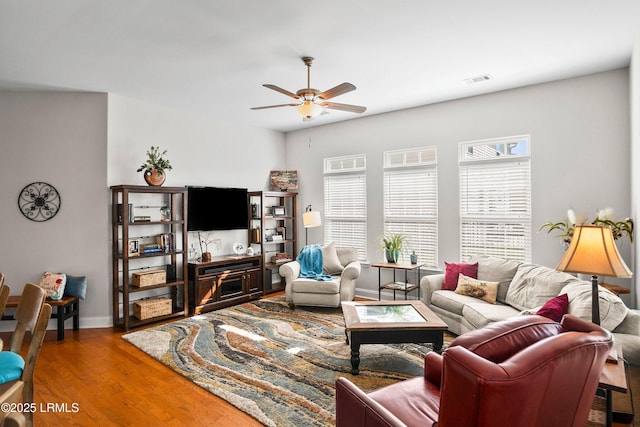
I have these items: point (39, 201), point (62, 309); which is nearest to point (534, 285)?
point (62, 309)

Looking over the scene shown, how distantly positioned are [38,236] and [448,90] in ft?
18.4

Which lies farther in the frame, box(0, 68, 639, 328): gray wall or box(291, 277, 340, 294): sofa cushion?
box(291, 277, 340, 294): sofa cushion

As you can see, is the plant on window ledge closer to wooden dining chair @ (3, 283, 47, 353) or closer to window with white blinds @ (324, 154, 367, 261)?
window with white blinds @ (324, 154, 367, 261)

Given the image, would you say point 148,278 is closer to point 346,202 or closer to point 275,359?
point 275,359

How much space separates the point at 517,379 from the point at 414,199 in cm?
453

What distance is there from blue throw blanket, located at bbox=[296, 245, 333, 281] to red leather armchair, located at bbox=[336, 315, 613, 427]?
3.61 metres

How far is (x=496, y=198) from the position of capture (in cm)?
480

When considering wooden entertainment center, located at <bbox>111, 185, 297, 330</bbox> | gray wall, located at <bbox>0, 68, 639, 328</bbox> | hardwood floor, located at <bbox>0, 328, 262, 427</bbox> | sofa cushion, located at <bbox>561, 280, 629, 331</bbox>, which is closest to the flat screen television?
wooden entertainment center, located at <bbox>111, 185, 297, 330</bbox>

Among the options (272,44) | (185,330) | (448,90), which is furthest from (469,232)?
(185,330)

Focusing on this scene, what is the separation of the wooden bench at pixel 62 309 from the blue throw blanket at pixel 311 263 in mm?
2939

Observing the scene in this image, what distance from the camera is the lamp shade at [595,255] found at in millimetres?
2123

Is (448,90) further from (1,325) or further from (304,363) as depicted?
(1,325)

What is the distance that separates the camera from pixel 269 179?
694 centimetres

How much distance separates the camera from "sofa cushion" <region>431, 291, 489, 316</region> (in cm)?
396
